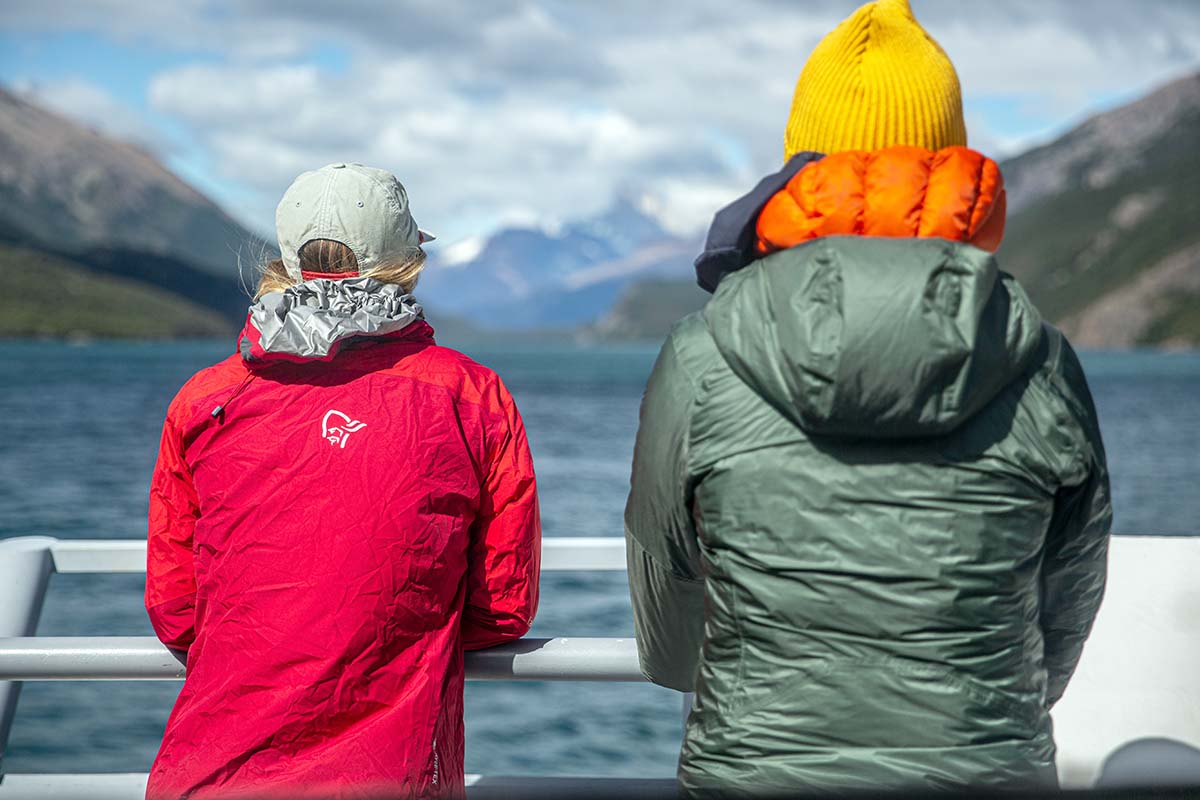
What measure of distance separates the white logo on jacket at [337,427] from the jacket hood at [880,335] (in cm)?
87

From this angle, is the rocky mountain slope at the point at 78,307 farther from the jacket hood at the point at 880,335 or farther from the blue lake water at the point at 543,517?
the jacket hood at the point at 880,335

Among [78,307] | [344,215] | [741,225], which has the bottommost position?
[741,225]

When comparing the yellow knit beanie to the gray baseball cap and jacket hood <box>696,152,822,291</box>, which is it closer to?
jacket hood <box>696,152,822,291</box>

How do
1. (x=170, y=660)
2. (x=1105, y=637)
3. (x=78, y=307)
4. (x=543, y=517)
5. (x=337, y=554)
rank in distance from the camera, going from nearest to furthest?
1. (x=337, y=554)
2. (x=170, y=660)
3. (x=1105, y=637)
4. (x=543, y=517)
5. (x=78, y=307)

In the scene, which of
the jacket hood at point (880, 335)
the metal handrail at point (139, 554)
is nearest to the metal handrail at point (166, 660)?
the metal handrail at point (139, 554)

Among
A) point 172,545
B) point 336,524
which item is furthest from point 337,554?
point 172,545

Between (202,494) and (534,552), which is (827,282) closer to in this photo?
(534,552)

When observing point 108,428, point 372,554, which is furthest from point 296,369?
point 108,428

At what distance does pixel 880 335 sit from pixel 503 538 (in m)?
1.11

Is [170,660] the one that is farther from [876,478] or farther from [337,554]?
[876,478]

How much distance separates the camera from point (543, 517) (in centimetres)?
2455

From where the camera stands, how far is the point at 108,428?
48031mm

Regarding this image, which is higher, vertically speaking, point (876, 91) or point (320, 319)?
point (876, 91)

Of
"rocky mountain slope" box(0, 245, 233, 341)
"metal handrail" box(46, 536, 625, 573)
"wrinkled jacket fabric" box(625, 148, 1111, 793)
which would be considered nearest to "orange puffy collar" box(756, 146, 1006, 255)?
"wrinkled jacket fabric" box(625, 148, 1111, 793)
